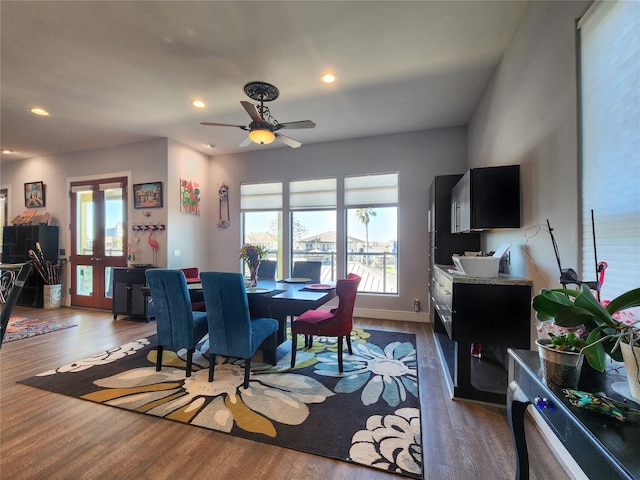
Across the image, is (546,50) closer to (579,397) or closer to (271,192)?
(579,397)

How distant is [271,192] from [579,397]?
4.95 metres

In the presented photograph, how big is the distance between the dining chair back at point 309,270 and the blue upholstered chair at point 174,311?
159 centimetres

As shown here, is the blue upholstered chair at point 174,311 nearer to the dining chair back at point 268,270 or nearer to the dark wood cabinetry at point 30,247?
the dining chair back at point 268,270

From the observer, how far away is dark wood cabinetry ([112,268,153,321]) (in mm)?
4336

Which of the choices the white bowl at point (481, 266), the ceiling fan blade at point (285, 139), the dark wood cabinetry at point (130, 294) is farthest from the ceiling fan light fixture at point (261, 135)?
the dark wood cabinetry at point (130, 294)

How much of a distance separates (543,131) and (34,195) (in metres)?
8.38

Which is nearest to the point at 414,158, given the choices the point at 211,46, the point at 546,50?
the point at 546,50

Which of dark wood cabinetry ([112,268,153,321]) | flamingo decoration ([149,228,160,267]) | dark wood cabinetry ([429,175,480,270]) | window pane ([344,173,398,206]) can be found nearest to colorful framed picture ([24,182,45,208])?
dark wood cabinetry ([112,268,153,321])

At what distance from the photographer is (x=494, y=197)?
2.32 m

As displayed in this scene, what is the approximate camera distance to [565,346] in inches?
36.8

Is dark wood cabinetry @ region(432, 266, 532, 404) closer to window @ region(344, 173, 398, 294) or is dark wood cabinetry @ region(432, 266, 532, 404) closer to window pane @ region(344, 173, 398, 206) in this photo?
window @ region(344, 173, 398, 294)

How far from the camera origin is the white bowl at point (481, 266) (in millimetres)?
2135

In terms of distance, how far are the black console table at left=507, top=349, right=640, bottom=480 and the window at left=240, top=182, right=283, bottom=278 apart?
171 inches

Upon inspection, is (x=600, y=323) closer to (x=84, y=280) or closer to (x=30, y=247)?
(x=84, y=280)
